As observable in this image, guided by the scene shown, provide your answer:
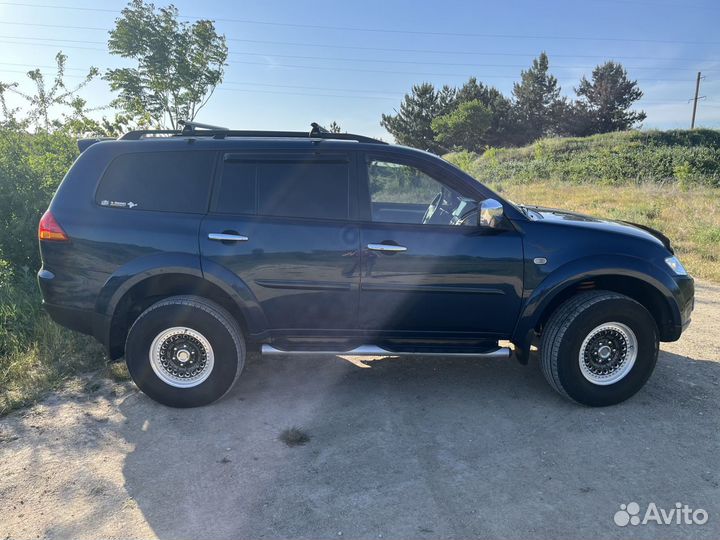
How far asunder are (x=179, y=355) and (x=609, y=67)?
66.1m

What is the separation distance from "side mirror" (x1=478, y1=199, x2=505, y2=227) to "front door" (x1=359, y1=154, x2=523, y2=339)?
7cm

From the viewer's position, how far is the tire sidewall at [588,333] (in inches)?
139

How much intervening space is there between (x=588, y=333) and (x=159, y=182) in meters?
3.31

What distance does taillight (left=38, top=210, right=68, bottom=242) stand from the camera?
358 cm

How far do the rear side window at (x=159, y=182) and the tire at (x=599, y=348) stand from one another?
109 inches

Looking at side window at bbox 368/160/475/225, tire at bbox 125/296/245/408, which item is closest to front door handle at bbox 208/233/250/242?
tire at bbox 125/296/245/408

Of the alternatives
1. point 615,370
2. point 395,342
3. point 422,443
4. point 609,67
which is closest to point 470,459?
point 422,443

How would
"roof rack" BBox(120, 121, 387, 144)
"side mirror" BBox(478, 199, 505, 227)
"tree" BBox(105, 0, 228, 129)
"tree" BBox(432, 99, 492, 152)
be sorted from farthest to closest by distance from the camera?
1. "tree" BBox(432, 99, 492, 152)
2. "tree" BBox(105, 0, 228, 129)
3. "roof rack" BBox(120, 121, 387, 144)
4. "side mirror" BBox(478, 199, 505, 227)

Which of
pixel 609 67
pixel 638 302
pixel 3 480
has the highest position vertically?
pixel 609 67

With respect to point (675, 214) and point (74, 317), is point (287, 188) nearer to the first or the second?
point (74, 317)

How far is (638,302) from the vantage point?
3730 mm

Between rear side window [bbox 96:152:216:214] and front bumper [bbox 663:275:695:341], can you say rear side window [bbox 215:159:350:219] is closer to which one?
rear side window [bbox 96:152:216:214]

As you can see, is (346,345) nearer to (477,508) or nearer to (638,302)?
(477,508)

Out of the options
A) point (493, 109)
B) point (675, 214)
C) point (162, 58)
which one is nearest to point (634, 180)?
point (675, 214)
